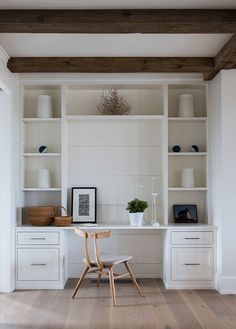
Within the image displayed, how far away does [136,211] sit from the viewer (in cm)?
563

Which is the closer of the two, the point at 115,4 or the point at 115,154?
the point at 115,4

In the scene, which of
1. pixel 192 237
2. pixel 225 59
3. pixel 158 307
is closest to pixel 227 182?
pixel 192 237

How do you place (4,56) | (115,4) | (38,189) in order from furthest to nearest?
(38,189) → (4,56) → (115,4)

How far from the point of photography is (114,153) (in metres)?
6.12

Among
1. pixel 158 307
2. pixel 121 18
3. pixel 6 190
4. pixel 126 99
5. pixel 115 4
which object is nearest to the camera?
pixel 115 4

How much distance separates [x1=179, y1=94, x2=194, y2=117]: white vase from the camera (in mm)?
5918

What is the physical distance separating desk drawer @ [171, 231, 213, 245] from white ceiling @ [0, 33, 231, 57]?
6.93ft

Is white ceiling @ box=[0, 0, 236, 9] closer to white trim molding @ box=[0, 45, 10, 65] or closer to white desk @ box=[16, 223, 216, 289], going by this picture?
white trim molding @ box=[0, 45, 10, 65]

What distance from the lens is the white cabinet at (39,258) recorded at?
5477 millimetres

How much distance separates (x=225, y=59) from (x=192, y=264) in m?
2.43

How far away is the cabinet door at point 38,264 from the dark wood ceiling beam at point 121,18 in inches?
108

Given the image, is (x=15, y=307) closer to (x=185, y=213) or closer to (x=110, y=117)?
(x=185, y=213)

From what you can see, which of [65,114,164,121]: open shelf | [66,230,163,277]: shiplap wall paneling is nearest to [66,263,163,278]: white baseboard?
[66,230,163,277]: shiplap wall paneling

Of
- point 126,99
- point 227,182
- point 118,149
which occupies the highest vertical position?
point 126,99
